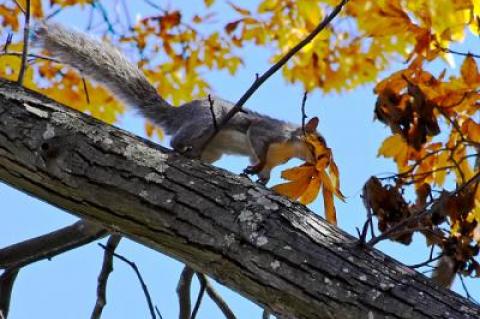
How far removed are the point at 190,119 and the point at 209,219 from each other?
108 inches

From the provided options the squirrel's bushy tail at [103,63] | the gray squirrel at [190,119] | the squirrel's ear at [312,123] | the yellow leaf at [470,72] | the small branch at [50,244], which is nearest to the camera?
the squirrel's ear at [312,123]

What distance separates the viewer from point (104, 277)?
3098mm

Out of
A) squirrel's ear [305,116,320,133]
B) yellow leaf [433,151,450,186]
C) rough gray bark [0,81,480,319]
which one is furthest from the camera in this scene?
yellow leaf [433,151,450,186]

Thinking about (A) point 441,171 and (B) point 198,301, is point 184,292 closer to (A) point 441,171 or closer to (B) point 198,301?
(B) point 198,301

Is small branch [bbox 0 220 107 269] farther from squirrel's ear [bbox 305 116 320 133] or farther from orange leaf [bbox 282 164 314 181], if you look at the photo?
squirrel's ear [bbox 305 116 320 133]

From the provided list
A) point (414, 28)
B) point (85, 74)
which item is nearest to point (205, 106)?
point (85, 74)

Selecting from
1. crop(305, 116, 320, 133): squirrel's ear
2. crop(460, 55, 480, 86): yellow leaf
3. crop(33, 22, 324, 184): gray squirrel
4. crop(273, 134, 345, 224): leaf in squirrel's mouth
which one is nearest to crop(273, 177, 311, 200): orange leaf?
crop(273, 134, 345, 224): leaf in squirrel's mouth

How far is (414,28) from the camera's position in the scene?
2982 mm

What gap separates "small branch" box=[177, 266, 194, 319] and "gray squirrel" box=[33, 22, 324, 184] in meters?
0.93

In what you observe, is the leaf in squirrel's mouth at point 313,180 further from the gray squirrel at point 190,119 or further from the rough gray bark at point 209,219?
the gray squirrel at point 190,119

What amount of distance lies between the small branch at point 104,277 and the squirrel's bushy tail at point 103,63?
114 centimetres

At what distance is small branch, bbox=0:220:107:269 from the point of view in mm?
2955

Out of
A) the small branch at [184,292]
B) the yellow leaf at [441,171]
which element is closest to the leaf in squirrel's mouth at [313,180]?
the yellow leaf at [441,171]

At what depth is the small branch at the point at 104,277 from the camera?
3.02 metres
